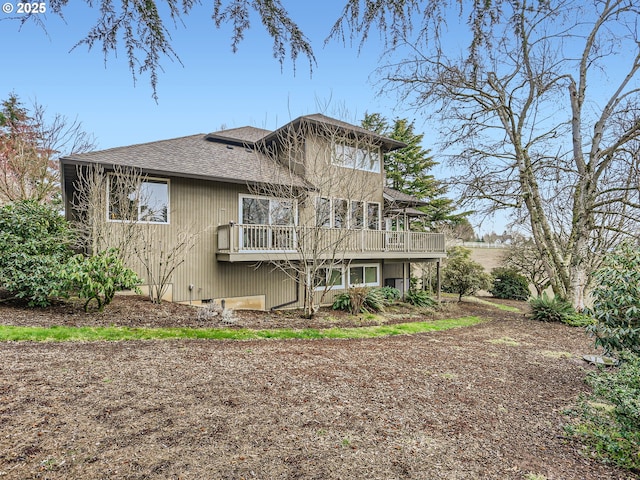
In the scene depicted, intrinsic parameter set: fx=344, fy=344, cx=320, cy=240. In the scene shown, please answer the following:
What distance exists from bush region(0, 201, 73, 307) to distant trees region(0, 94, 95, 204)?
28.9ft

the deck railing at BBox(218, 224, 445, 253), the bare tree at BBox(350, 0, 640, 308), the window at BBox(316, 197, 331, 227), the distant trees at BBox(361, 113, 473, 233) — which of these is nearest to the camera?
the window at BBox(316, 197, 331, 227)

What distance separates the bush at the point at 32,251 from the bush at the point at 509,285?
2170 cm

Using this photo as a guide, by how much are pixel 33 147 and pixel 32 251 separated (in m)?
12.2

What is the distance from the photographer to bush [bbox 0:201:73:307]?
775 centimetres

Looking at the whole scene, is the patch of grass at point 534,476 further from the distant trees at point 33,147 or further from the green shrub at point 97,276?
the distant trees at point 33,147

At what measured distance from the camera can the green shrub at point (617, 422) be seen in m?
3.44

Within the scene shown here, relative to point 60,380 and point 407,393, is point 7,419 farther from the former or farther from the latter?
point 407,393

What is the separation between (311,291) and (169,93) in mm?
8289

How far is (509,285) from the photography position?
21.5 m

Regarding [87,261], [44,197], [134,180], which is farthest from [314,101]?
[44,197]

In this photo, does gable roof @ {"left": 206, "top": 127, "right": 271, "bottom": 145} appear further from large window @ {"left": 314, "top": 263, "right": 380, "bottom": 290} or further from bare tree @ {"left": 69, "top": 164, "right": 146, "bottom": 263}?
large window @ {"left": 314, "top": 263, "right": 380, "bottom": 290}

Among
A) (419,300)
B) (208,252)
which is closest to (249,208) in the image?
(208,252)

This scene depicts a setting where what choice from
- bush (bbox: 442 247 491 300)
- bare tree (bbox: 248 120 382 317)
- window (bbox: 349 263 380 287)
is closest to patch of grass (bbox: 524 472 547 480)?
bare tree (bbox: 248 120 382 317)

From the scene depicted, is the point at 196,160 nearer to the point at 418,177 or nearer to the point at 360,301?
the point at 360,301
